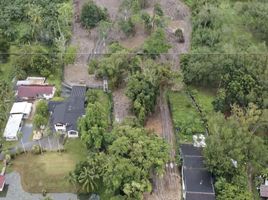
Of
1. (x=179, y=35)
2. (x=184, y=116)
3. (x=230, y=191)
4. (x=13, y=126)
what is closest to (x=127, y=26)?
(x=179, y=35)

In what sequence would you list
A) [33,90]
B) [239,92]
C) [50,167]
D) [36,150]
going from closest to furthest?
1. [50,167]
2. [36,150]
3. [239,92]
4. [33,90]

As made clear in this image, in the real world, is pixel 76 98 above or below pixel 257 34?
below

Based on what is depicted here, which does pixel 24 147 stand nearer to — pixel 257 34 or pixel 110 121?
pixel 110 121

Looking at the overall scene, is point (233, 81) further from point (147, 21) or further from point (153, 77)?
point (147, 21)

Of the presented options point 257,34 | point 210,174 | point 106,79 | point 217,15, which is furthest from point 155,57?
point 210,174

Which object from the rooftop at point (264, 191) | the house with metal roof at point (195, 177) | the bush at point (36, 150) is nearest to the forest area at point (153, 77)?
the rooftop at point (264, 191)

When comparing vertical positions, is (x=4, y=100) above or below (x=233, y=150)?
above

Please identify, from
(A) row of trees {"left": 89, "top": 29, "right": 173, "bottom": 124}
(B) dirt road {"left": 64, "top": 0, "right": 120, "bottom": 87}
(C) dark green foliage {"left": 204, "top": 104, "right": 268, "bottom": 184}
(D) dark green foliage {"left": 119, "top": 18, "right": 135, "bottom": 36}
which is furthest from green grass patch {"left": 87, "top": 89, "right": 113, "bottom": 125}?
(D) dark green foliage {"left": 119, "top": 18, "right": 135, "bottom": 36}
